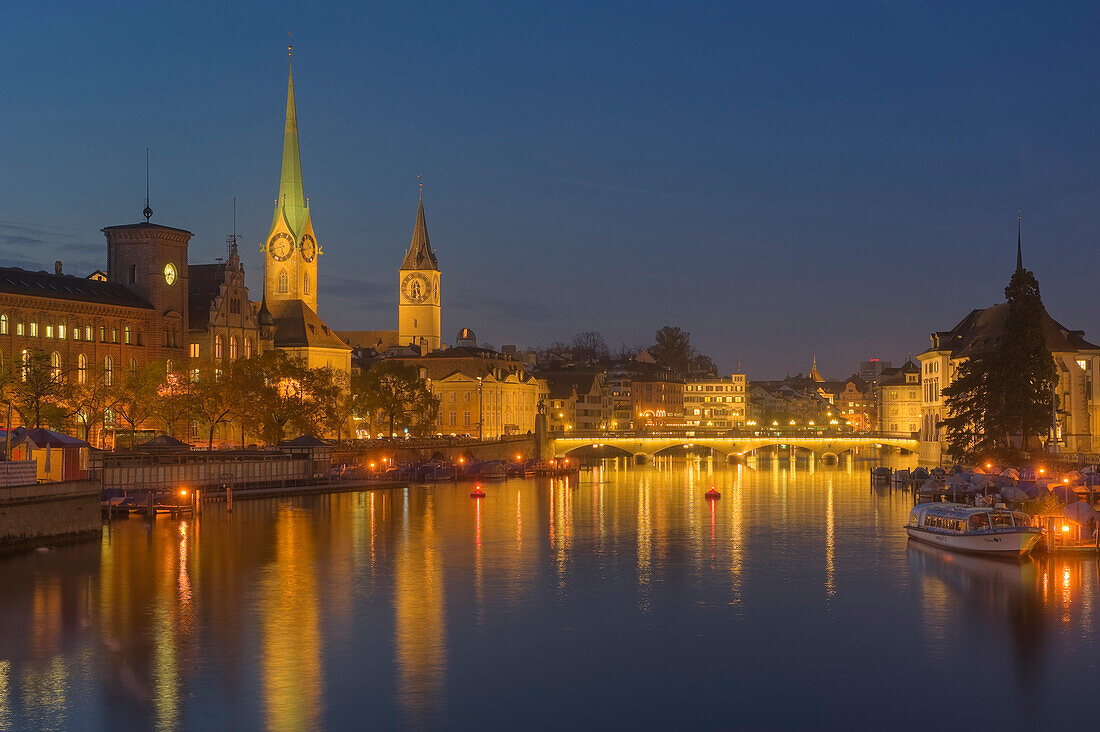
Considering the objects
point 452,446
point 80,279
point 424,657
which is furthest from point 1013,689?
point 452,446

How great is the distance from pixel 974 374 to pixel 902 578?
4472 cm

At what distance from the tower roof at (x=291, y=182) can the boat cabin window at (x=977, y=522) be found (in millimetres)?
124832

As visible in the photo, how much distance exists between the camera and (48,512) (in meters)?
55.3

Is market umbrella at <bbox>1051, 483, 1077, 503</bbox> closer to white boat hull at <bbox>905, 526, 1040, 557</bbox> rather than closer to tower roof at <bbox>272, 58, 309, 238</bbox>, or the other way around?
white boat hull at <bbox>905, 526, 1040, 557</bbox>

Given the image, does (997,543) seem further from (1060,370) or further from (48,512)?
(1060,370)

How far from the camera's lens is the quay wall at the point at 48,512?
5212 cm

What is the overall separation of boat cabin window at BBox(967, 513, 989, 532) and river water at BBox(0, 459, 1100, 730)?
1.94m

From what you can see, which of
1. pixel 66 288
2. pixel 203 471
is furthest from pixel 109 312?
pixel 203 471

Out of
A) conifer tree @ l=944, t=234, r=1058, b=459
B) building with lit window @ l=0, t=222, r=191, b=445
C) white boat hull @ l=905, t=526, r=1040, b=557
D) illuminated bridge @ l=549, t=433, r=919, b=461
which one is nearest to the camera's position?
white boat hull @ l=905, t=526, r=1040, b=557

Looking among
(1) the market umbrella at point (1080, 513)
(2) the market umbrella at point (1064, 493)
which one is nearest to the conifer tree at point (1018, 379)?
(2) the market umbrella at point (1064, 493)

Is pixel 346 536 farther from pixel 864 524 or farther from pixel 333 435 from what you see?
pixel 333 435

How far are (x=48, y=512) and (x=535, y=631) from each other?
85.8ft

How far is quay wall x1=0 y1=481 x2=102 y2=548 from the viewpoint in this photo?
171 feet

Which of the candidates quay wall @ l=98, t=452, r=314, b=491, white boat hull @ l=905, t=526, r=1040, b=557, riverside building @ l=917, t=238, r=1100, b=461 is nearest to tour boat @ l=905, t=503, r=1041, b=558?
white boat hull @ l=905, t=526, r=1040, b=557
